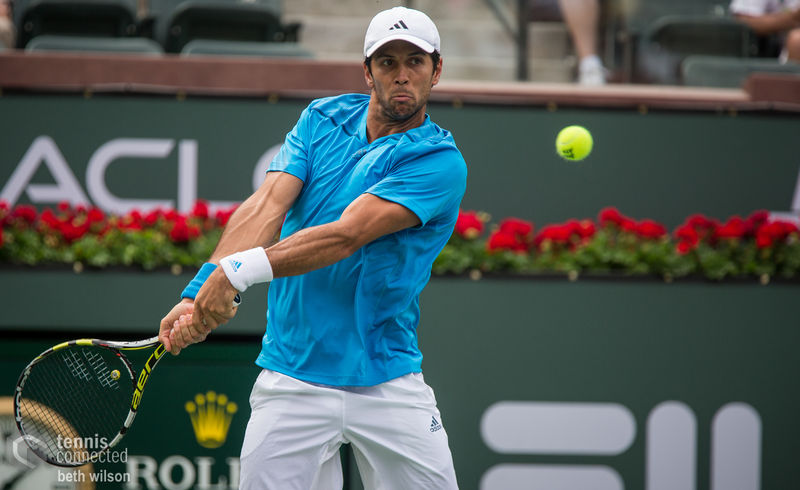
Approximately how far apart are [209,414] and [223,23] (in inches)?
137

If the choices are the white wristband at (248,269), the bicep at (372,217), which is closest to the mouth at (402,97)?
the bicep at (372,217)

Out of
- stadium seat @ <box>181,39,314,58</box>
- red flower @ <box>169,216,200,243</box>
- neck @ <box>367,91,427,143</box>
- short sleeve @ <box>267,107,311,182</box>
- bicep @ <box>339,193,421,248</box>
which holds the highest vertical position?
stadium seat @ <box>181,39,314,58</box>

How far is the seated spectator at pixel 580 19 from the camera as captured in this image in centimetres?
666

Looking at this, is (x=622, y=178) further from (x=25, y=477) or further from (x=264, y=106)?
(x=25, y=477)

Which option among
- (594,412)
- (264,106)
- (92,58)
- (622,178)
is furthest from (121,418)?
(622,178)

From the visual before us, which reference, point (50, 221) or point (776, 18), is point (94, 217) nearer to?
point (50, 221)

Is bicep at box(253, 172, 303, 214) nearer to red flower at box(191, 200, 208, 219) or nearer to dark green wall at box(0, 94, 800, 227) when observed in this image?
red flower at box(191, 200, 208, 219)

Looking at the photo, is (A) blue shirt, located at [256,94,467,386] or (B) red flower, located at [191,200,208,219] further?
(B) red flower, located at [191,200,208,219]

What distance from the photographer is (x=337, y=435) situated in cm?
288

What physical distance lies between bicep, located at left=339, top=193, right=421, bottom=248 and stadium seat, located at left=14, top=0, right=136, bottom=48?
462cm

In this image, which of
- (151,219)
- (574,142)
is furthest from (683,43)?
(151,219)

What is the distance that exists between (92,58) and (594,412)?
3.62m

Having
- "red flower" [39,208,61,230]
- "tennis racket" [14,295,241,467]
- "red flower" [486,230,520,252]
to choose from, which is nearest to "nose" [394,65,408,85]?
"tennis racket" [14,295,241,467]

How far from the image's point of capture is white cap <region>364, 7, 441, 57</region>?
2.74m
